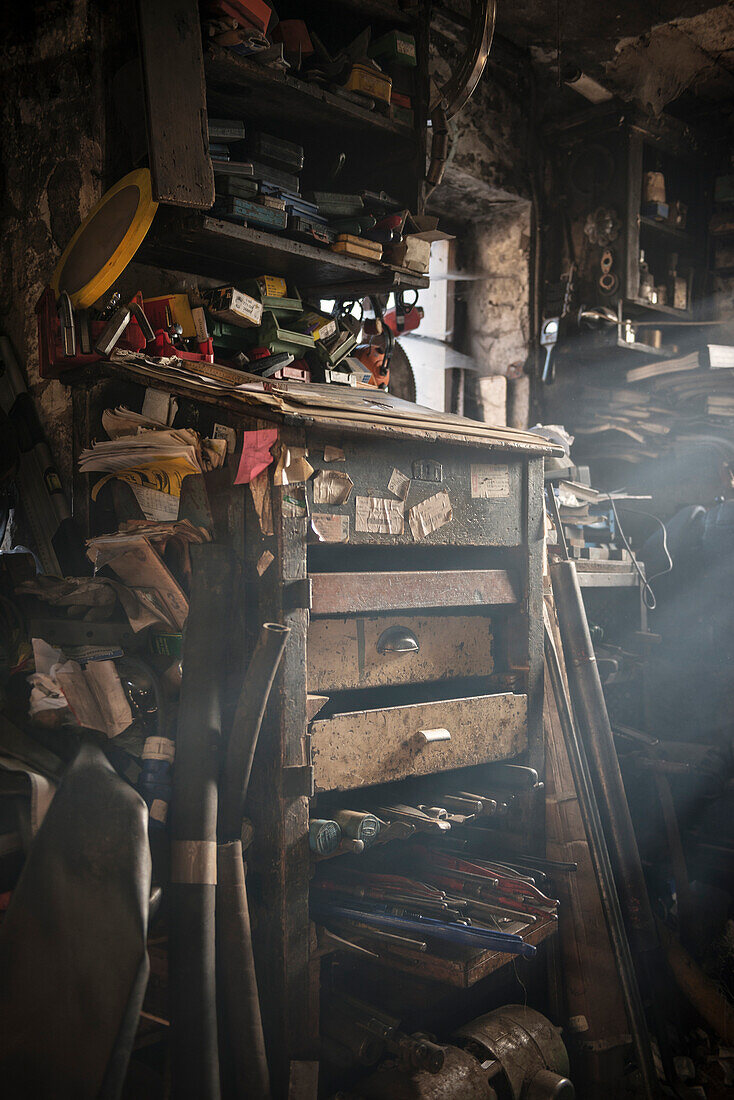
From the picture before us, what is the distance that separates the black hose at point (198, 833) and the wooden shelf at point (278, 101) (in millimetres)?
1287

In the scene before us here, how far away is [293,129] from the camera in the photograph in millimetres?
2480

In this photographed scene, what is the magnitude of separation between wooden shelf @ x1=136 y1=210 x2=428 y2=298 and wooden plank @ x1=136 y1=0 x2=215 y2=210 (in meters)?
0.12

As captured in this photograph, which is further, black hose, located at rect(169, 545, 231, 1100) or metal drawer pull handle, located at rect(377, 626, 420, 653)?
metal drawer pull handle, located at rect(377, 626, 420, 653)

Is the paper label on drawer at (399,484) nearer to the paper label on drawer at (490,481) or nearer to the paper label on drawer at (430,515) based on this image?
the paper label on drawer at (430,515)

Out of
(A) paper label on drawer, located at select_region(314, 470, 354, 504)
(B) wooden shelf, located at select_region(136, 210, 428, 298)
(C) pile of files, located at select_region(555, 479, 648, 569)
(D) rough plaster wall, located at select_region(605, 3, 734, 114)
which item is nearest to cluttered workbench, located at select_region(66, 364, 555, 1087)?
(A) paper label on drawer, located at select_region(314, 470, 354, 504)

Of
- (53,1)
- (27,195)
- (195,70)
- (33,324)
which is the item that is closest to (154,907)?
(33,324)

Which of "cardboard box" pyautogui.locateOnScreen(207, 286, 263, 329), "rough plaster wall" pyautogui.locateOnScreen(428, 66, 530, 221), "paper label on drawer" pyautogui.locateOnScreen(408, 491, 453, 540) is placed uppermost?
"rough plaster wall" pyautogui.locateOnScreen(428, 66, 530, 221)

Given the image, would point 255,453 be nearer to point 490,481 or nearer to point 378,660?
point 378,660

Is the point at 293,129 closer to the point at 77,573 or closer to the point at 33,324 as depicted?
the point at 33,324

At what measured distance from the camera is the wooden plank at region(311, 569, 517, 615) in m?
1.71

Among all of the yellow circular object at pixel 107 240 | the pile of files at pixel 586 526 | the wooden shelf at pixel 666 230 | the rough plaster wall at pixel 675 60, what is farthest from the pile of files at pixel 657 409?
the yellow circular object at pixel 107 240

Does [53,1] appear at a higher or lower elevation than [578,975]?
higher

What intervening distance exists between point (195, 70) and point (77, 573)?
125 centimetres

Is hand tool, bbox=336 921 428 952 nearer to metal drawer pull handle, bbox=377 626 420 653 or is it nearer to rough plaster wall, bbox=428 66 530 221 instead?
metal drawer pull handle, bbox=377 626 420 653
